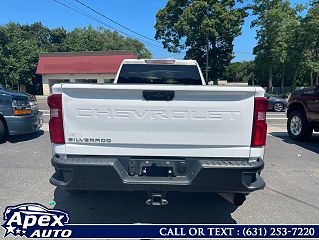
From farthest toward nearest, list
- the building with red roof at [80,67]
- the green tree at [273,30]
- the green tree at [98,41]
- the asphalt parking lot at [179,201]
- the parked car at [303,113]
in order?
the green tree at [98,41]
the building with red roof at [80,67]
the green tree at [273,30]
the parked car at [303,113]
the asphalt parking lot at [179,201]

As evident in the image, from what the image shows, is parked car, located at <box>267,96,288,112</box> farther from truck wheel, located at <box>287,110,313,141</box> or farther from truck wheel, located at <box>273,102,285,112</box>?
truck wheel, located at <box>287,110,313,141</box>

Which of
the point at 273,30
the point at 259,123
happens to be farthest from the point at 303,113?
the point at 273,30

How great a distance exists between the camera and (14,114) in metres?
7.58

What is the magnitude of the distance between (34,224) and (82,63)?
3966 centimetres

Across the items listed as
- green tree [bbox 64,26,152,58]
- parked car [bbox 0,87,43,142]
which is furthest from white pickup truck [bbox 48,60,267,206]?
green tree [bbox 64,26,152,58]

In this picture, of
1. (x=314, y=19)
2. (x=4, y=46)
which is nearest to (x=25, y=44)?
(x=4, y=46)

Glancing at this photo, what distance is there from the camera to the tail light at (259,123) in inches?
119

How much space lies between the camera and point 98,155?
312 centimetres

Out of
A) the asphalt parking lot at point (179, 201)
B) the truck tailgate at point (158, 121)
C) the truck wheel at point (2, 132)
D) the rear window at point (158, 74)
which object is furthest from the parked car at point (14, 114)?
the truck tailgate at point (158, 121)

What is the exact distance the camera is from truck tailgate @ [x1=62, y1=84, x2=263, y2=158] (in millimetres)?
3010

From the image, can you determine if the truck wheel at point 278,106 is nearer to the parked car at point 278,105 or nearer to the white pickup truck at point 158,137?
the parked car at point 278,105

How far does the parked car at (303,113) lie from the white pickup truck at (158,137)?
226 inches

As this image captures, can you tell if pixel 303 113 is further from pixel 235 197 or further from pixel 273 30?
pixel 273 30

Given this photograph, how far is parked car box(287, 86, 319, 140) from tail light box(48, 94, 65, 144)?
275 inches
